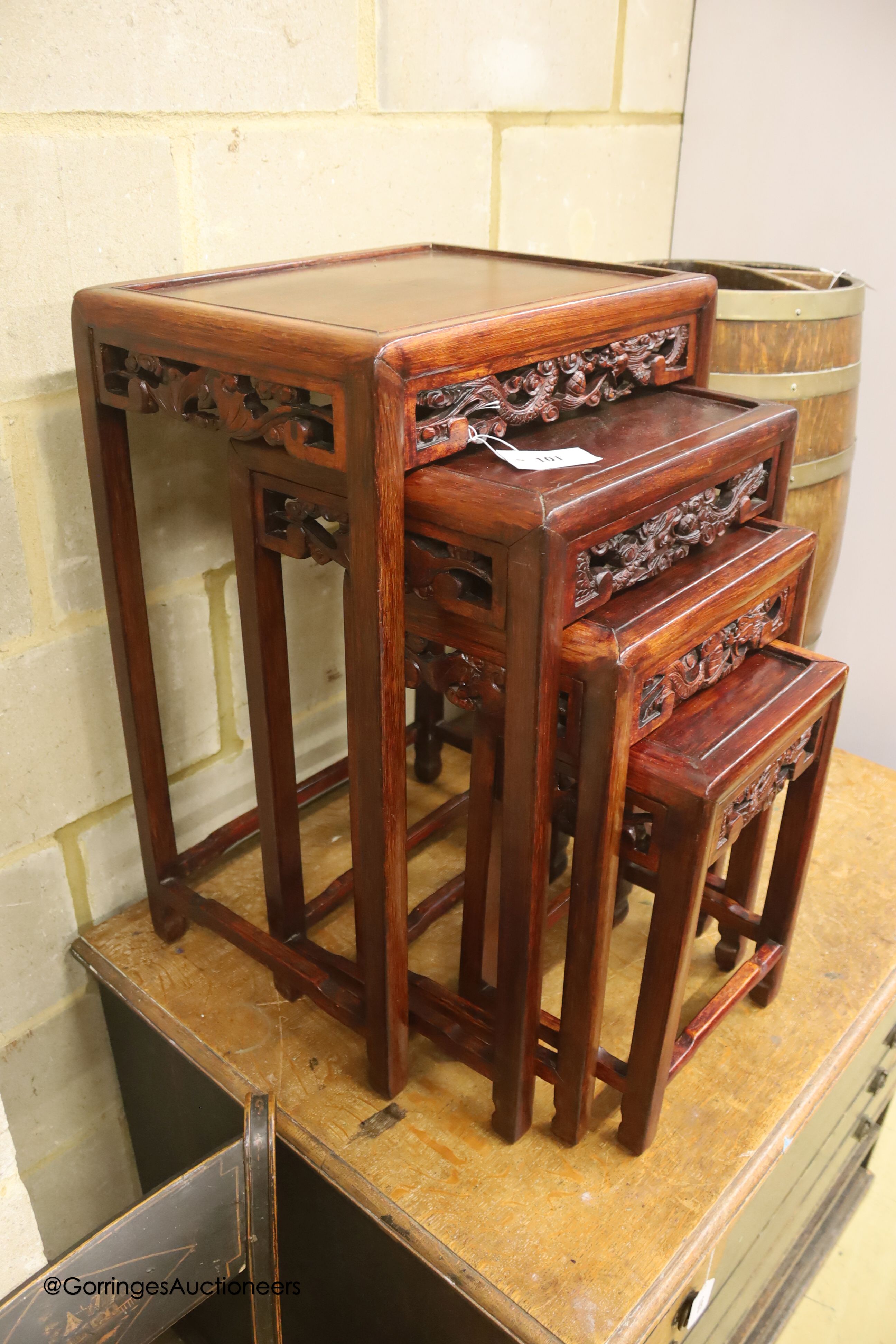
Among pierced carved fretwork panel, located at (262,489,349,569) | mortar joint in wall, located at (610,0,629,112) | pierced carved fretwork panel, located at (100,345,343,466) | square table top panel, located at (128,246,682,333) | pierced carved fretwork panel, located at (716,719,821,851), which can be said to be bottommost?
pierced carved fretwork panel, located at (716,719,821,851)

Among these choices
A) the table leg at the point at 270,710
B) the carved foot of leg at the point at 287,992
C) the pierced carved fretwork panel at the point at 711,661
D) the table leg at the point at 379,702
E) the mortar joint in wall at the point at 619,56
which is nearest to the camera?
the table leg at the point at 379,702

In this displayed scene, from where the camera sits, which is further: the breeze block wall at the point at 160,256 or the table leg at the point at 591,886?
the breeze block wall at the point at 160,256

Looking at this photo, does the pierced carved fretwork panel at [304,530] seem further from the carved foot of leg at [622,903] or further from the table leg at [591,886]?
the carved foot of leg at [622,903]

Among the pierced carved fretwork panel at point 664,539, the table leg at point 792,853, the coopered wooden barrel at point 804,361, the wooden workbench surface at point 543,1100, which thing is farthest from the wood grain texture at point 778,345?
the wooden workbench surface at point 543,1100

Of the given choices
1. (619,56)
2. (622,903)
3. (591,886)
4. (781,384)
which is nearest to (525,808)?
(591,886)

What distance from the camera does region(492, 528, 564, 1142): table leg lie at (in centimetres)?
74

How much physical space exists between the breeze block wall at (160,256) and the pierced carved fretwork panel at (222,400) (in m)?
0.13

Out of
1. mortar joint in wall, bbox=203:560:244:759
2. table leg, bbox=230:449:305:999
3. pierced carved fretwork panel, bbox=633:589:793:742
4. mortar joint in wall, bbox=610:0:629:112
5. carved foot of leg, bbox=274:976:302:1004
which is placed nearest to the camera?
pierced carved fretwork panel, bbox=633:589:793:742

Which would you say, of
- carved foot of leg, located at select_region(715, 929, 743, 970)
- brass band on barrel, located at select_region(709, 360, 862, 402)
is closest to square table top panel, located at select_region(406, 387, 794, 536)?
brass band on barrel, located at select_region(709, 360, 862, 402)

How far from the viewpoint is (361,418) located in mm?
720

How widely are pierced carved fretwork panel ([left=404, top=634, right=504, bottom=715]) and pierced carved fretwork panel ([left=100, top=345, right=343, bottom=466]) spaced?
185 mm

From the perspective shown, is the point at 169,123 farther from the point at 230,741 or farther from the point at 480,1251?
the point at 480,1251

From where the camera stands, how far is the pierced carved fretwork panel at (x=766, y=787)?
2.82 feet

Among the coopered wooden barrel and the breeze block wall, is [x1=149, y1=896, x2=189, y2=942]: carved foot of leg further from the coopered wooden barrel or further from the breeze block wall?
the coopered wooden barrel
